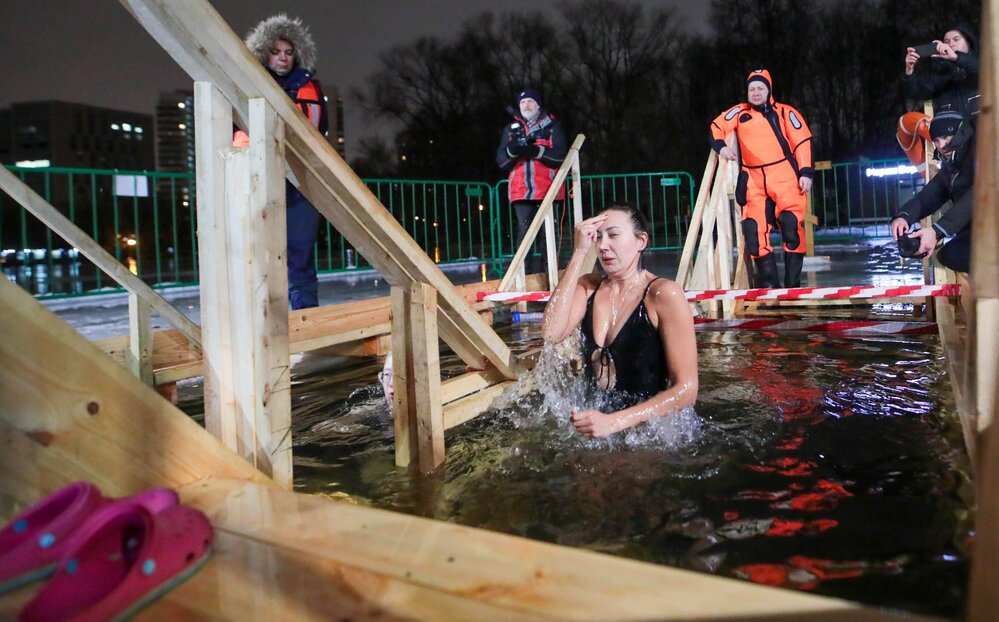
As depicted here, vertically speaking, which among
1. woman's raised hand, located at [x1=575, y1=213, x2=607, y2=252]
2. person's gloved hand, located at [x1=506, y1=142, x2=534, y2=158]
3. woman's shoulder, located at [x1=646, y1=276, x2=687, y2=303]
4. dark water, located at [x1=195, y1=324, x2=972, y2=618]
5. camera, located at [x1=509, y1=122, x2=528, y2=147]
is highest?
camera, located at [x1=509, y1=122, x2=528, y2=147]

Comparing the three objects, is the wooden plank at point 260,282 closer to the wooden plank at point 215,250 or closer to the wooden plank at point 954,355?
the wooden plank at point 215,250

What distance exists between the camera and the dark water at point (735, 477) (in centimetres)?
238

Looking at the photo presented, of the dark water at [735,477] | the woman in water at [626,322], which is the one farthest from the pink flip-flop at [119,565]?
the woman in water at [626,322]

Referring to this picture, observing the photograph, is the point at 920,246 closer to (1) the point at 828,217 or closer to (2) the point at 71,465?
(2) the point at 71,465

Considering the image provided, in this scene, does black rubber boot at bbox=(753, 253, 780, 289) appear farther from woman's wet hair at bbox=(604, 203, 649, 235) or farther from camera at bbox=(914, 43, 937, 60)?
woman's wet hair at bbox=(604, 203, 649, 235)

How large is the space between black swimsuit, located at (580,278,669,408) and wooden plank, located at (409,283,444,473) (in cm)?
96

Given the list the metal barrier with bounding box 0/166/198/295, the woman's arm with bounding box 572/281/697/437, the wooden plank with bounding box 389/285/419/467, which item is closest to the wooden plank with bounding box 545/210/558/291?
the woman's arm with bounding box 572/281/697/437

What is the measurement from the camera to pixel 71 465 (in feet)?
6.67

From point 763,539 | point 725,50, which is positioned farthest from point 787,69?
point 763,539

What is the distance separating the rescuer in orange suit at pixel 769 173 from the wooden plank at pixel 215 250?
19.5 feet

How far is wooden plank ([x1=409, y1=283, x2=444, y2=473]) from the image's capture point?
11.2 feet

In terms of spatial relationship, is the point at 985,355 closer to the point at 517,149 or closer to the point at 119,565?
the point at 119,565

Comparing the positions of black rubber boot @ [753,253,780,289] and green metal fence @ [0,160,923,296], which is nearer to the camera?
black rubber boot @ [753,253,780,289]

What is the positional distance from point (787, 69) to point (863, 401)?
114ft
